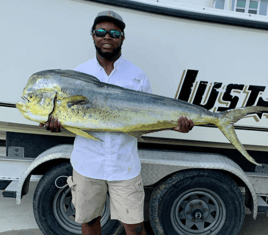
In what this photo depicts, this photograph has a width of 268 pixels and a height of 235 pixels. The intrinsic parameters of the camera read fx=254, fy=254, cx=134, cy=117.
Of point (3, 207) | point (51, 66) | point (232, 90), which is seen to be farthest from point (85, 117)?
point (3, 207)

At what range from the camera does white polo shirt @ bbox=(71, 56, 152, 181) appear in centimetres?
178

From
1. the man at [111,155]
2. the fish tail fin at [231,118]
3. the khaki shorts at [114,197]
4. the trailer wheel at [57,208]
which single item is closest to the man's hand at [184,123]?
the man at [111,155]

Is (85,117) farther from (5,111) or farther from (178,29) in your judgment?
(178,29)

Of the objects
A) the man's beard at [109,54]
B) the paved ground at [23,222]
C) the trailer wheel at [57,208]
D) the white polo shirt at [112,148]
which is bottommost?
the paved ground at [23,222]

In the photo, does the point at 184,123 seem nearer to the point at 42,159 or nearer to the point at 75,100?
the point at 75,100

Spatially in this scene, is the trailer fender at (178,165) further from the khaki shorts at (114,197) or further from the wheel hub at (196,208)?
the khaki shorts at (114,197)

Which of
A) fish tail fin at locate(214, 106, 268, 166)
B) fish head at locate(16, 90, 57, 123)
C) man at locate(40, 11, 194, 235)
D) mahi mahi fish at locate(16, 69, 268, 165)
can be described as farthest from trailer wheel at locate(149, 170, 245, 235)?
fish head at locate(16, 90, 57, 123)

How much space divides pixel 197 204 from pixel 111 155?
3.96ft

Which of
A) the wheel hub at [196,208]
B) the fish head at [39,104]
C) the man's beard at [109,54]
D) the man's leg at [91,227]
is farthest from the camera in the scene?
the wheel hub at [196,208]

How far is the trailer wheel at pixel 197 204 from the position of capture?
7.97 ft

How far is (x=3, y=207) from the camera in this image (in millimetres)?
3230

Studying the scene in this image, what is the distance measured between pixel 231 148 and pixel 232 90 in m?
0.64

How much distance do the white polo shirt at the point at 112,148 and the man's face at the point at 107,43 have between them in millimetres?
90

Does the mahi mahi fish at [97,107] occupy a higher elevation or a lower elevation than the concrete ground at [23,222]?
higher
